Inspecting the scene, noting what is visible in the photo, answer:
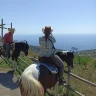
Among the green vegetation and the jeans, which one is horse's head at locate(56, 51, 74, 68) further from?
the jeans

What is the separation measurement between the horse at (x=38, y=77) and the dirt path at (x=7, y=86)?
90.7 inches

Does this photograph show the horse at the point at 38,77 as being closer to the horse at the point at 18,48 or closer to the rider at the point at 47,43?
the rider at the point at 47,43

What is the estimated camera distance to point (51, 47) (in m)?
6.20

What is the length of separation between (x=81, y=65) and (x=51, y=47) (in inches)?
438

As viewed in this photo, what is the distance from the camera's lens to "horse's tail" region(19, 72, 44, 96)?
4.97 m

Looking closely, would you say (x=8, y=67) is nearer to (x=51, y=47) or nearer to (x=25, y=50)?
(x=25, y=50)

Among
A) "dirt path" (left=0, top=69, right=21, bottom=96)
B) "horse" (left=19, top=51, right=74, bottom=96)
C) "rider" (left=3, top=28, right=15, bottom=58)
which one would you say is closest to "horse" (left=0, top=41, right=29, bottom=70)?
"rider" (left=3, top=28, right=15, bottom=58)

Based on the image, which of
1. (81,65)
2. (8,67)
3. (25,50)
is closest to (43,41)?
(25,50)

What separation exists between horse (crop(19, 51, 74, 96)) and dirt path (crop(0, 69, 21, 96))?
2304 millimetres

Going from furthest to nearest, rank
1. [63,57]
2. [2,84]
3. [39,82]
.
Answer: [2,84], [63,57], [39,82]

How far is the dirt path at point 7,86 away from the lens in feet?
26.6

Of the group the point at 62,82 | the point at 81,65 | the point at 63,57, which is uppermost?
the point at 63,57

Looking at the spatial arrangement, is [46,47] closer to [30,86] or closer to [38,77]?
[38,77]

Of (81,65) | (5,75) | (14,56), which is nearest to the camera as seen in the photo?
(5,75)
